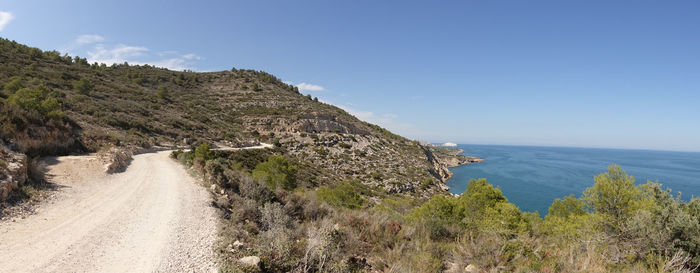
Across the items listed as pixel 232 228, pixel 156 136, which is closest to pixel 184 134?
pixel 156 136

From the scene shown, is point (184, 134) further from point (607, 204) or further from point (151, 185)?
point (607, 204)

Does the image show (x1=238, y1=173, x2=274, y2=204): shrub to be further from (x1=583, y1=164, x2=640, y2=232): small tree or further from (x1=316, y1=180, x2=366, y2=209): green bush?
(x1=583, y1=164, x2=640, y2=232): small tree

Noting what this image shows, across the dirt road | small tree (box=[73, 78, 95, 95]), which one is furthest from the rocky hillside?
the dirt road

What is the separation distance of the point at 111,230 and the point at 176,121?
34600 millimetres

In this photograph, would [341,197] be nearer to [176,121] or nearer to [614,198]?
[614,198]

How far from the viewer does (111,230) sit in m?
6.54

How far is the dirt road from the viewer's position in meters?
5.02

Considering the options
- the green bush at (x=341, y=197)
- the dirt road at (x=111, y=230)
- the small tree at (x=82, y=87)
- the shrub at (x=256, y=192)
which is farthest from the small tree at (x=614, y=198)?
the small tree at (x=82, y=87)

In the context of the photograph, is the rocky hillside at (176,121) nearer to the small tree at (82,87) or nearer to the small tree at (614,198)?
the small tree at (82,87)

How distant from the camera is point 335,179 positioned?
109 ft

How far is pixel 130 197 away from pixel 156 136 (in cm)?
2373

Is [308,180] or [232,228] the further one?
[308,180]

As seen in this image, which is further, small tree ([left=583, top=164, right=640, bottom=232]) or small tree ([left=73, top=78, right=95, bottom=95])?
small tree ([left=73, top=78, right=95, bottom=95])

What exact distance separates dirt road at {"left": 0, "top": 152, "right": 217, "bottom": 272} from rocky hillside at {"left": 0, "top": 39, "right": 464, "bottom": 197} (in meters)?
4.81
